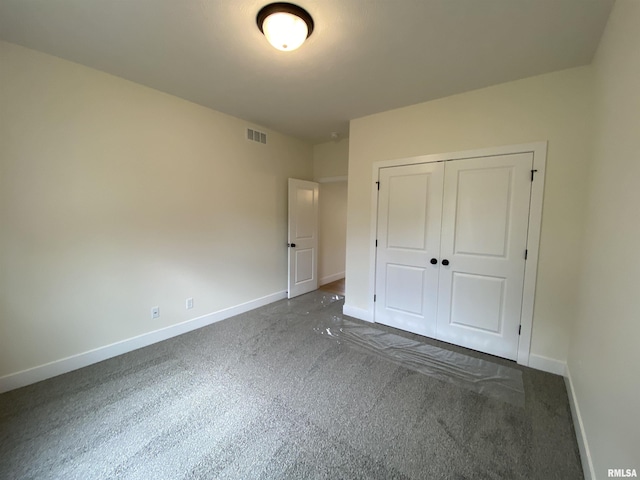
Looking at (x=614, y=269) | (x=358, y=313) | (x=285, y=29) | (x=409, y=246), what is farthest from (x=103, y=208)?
(x=614, y=269)

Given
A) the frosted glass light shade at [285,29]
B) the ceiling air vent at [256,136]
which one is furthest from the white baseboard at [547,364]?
the ceiling air vent at [256,136]

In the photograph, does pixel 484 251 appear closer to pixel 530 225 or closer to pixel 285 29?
pixel 530 225

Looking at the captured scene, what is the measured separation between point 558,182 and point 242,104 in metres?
3.25

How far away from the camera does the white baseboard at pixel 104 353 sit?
6.65 feet

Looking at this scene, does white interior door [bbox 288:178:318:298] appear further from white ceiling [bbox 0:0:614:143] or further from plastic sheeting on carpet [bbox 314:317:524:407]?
white ceiling [bbox 0:0:614:143]

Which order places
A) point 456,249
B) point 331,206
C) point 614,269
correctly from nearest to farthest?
point 614,269 < point 456,249 < point 331,206

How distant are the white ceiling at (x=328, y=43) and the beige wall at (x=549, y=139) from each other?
145 millimetres

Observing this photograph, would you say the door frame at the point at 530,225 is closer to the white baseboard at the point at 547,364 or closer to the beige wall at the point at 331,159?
the white baseboard at the point at 547,364

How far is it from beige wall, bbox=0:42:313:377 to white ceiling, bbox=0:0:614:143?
1.01ft

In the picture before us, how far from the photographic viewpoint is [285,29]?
1612 millimetres

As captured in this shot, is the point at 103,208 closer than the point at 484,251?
Yes

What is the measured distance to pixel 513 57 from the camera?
6.64 feet

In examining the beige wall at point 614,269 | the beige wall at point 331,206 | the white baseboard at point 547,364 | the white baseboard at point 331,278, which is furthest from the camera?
the white baseboard at point 331,278

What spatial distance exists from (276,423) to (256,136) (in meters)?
3.41
